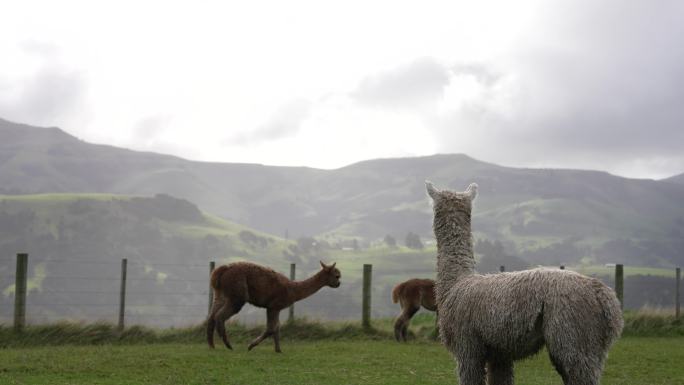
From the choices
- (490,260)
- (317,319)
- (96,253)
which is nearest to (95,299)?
(96,253)

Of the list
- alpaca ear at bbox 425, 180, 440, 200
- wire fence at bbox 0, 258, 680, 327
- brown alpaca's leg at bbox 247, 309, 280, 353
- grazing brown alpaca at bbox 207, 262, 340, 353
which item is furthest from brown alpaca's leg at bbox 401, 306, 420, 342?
wire fence at bbox 0, 258, 680, 327

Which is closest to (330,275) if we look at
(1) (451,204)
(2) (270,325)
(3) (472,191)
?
(2) (270,325)

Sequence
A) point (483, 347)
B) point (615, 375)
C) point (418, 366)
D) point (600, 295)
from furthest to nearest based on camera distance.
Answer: point (418, 366) → point (615, 375) → point (483, 347) → point (600, 295)

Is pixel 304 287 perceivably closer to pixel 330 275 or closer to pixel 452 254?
pixel 330 275

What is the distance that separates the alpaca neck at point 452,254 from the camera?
6488mm

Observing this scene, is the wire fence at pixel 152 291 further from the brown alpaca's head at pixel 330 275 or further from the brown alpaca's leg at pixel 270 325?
the brown alpaca's leg at pixel 270 325

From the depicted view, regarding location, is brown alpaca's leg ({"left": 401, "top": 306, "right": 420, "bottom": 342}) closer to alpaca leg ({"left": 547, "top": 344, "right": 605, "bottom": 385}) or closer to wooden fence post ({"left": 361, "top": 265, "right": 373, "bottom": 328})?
wooden fence post ({"left": 361, "top": 265, "right": 373, "bottom": 328})

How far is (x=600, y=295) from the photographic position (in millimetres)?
5359

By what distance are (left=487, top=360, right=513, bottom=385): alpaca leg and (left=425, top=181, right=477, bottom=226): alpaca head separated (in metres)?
1.41

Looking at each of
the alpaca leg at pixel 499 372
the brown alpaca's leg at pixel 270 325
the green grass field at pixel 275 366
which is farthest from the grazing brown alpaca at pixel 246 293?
the alpaca leg at pixel 499 372

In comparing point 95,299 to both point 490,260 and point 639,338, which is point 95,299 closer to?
point 490,260

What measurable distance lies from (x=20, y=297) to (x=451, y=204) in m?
12.0

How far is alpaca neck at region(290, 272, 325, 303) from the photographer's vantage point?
14711mm

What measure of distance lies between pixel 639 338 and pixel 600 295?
14.8 meters
